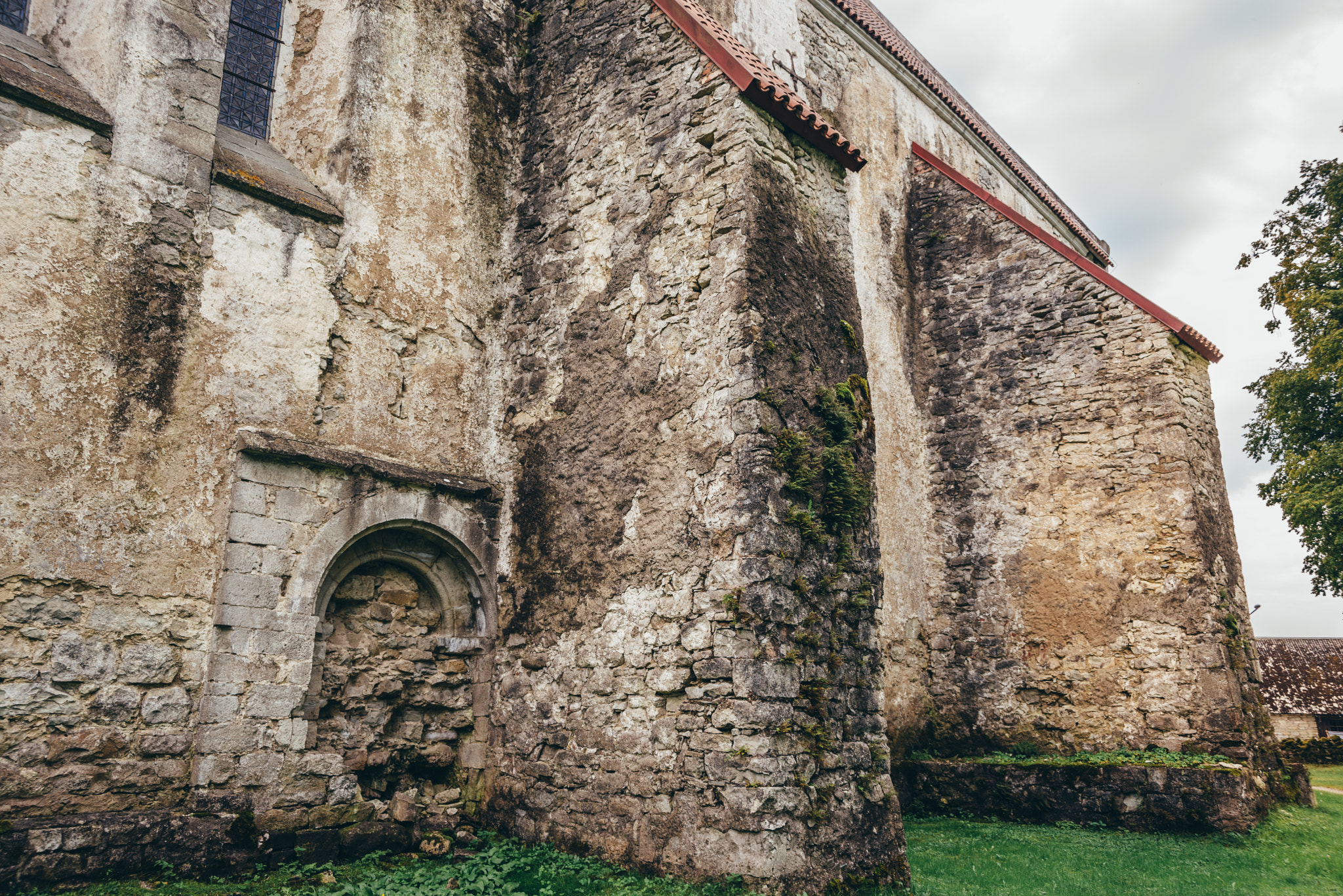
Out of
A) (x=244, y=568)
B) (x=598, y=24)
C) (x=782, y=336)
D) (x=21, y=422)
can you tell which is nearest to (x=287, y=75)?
(x=598, y=24)

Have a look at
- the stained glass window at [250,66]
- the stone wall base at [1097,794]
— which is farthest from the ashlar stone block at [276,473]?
the stone wall base at [1097,794]

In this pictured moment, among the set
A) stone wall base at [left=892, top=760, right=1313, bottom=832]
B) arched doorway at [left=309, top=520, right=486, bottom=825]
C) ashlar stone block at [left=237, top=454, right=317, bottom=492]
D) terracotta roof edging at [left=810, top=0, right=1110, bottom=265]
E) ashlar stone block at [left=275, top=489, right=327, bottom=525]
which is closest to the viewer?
ashlar stone block at [left=237, top=454, right=317, bottom=492]

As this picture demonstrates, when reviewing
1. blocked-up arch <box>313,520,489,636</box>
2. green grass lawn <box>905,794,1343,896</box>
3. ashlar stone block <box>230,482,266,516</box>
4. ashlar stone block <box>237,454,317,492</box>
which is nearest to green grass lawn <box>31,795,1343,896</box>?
green grass lawn <box>905,794,1343,896</box>

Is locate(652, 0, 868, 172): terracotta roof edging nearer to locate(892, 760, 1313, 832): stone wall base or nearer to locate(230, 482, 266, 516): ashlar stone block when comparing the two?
locate(230, 482, 266, 516): ashlar stone block

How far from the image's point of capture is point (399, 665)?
6.61 meters

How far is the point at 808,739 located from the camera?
5312 mm

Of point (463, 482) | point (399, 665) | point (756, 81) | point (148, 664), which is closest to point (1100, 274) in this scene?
point (756, 81)

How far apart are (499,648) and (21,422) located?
12.2 feet

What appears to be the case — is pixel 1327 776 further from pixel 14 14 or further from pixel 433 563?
pixel 14 14

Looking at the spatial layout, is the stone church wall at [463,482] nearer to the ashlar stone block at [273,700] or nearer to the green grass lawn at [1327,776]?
the ashlar stone block at [273,700]

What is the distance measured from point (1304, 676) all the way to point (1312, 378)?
A: 44.2 feet

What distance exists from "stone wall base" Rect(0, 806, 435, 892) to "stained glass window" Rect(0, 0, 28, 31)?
5782mm

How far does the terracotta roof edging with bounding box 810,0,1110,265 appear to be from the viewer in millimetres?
11438

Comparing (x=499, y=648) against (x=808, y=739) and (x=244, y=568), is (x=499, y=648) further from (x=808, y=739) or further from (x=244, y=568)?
(x=808, y=739)
